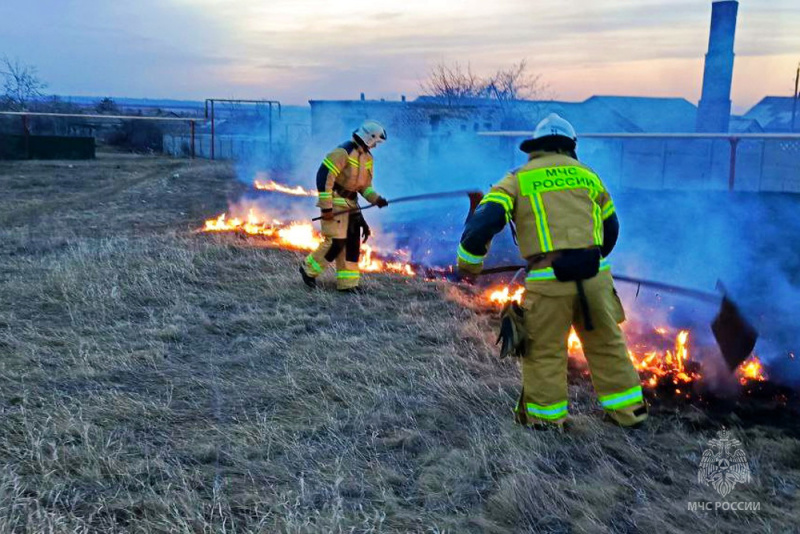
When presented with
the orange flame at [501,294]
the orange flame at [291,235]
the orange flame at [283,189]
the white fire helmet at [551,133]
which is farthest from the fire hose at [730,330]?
the orange flame at [283,189]

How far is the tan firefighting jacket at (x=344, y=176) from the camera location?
702 centimetres

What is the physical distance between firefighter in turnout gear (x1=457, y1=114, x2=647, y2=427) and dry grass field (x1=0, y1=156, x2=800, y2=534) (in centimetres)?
23

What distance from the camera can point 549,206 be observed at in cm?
372

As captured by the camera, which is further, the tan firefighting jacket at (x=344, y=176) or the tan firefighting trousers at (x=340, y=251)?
the tan firefighting trousers at (x=340, y=251)

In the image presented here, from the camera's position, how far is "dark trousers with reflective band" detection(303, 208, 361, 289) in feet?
23.5

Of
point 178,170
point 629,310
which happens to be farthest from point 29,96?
point 629,310

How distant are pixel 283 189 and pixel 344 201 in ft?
29.0

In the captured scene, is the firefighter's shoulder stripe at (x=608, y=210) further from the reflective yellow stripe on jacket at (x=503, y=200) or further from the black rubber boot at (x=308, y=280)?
the black rubber boot at (x=308, y=280)

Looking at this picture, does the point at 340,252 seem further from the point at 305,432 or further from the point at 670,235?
the point at 670,235

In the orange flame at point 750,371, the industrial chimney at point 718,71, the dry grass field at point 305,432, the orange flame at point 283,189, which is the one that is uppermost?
the industrial chimney at point 718,71

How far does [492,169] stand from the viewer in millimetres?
14516

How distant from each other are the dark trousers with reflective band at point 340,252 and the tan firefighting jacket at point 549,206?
→ 3.49 metres

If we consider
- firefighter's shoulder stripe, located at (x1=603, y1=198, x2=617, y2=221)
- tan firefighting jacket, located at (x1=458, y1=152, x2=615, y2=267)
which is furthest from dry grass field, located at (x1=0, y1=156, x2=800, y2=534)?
firefighter's shoulder stripe, located at (x1=603, y1=198, x2=617, y2=221)

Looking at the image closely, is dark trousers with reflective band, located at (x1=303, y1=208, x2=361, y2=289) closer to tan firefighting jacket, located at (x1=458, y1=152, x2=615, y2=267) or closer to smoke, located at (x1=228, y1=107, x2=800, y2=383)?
smoke, located at (x1=228, y1=107, x2=800, y2=383)
